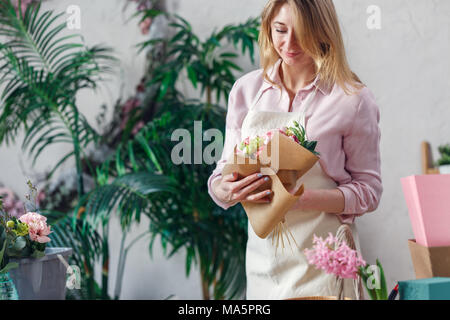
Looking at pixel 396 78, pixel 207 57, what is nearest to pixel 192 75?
pixel 207 57

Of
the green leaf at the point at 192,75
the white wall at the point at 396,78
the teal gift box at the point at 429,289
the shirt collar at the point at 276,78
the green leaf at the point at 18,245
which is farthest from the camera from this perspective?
the green leaf at the point at 192,75

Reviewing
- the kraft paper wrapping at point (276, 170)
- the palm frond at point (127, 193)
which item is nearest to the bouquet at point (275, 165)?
the kraft paper wrapping at point (276, 170)

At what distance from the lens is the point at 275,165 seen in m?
1.01

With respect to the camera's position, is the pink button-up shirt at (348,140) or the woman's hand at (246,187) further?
the pink button-up shirt at (348,140)

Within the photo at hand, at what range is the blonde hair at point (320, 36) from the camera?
1.21 meters

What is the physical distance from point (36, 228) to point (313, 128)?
0.70m

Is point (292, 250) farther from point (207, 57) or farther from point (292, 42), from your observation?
point (207, 57)

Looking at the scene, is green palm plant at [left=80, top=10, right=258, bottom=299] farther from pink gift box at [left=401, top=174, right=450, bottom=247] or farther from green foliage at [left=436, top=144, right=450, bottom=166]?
pink gift box at [left=401, top=174, right=450, bottom=247]

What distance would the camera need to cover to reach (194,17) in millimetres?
2699

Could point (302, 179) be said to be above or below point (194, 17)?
below

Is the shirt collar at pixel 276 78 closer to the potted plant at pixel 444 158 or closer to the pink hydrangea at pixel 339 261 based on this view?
the pink hydrangea at pixel 339 261

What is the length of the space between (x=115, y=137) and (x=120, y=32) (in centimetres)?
58
